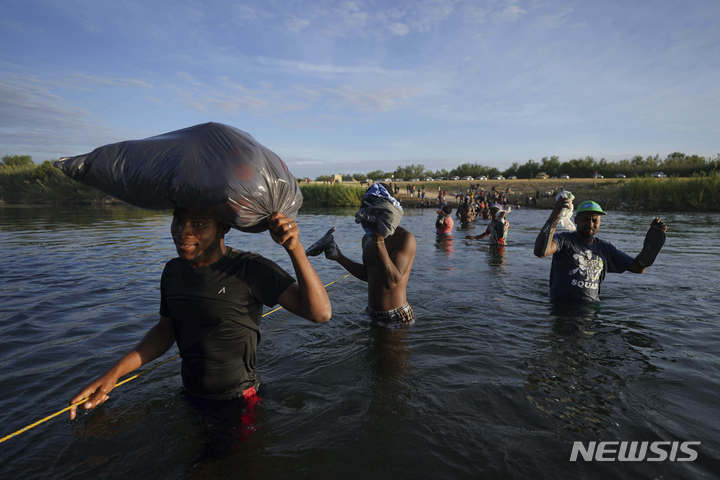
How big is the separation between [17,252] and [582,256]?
14.6m

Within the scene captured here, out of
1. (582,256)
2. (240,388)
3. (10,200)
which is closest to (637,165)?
(582,256)

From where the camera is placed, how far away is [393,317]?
4.26 meters

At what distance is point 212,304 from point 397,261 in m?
2.15

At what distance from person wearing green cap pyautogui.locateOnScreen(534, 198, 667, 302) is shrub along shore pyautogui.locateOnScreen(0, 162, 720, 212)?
3146cm

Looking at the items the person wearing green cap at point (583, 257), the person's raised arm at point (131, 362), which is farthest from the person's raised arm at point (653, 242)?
the person's raised arm at point (131, 362)

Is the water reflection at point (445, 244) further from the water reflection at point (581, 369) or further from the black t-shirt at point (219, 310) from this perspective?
the black t-shirt at point (219, 310)

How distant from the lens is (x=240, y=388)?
7.35 feet

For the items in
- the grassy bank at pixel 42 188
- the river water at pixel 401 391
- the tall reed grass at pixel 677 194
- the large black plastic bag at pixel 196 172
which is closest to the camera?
the large black plastic bag at pixel 196 172

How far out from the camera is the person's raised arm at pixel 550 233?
13.9 feet

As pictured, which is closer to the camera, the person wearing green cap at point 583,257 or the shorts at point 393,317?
the shorts at point 393,317

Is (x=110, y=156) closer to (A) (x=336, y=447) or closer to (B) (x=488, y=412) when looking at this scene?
(A) (x=336, y=447)

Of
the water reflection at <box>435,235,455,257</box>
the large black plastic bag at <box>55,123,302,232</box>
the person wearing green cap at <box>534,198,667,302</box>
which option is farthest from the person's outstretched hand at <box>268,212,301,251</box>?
the water reflection at <box>435,235,455,257</box>

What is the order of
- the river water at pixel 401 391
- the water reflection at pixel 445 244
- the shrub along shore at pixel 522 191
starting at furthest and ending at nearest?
the shrub along shore at pixel 522 191 < the water reflection at pixel 445 244 < the river water at pixel 401 391

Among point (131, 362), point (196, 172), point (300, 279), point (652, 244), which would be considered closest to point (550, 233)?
point (652, 244)
